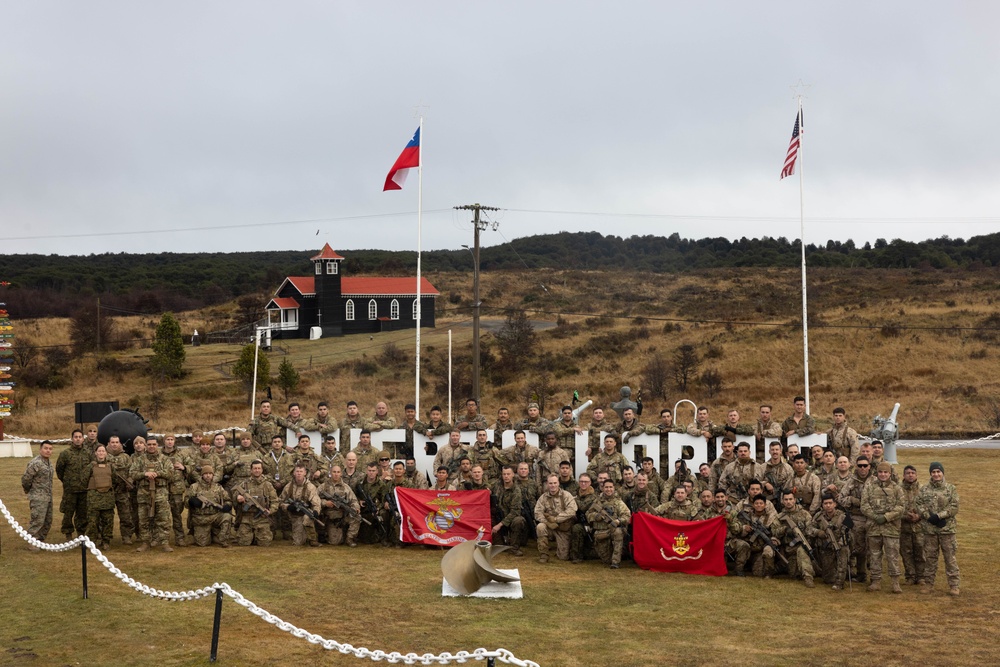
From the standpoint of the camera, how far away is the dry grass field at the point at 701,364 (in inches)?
1754

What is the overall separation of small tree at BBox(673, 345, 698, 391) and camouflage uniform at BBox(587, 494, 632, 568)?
108 feet

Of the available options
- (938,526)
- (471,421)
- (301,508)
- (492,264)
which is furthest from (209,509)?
(492,264)

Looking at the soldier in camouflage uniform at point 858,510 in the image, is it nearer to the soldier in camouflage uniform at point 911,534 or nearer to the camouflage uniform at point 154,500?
the soldier in camouflage uniform at point 911,534

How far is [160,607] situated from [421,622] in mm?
3320

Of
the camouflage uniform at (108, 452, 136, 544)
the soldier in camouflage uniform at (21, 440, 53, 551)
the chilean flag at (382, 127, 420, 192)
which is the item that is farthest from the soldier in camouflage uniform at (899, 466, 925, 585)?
the chilean flag at (382, 127, 420, 192)

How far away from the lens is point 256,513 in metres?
16.7

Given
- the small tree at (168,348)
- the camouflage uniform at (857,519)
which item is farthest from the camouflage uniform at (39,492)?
the small tree at (168,348)

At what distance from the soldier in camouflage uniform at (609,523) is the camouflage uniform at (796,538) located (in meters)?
2.30

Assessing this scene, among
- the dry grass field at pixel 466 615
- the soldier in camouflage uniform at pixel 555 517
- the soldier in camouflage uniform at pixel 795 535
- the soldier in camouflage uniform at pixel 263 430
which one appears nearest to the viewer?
the dry grass field at pixel 466 615

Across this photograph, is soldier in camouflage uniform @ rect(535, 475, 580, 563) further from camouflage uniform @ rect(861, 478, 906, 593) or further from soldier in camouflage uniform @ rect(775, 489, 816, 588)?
camouflage uniform @ rect(861, 478, 906, 593)

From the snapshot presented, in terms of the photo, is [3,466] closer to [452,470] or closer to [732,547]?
[452,470]

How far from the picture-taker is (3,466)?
27.1 meters

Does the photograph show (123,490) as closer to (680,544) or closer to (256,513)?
(256,513)

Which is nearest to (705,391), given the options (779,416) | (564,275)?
(779,416)
